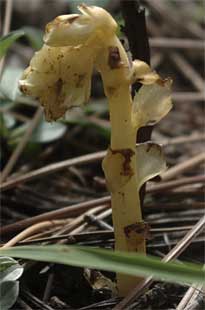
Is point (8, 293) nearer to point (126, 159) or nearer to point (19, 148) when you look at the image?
point (126, 159)

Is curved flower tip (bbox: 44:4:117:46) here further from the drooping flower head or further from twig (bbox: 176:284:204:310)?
twig (bbox: 176:284:204:310)

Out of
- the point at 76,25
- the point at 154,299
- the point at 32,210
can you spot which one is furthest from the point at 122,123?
the point at 32,210

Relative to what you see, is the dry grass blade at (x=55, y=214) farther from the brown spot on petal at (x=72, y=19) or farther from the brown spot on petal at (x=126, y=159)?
the brown spot on petal at (x=72, y=19)

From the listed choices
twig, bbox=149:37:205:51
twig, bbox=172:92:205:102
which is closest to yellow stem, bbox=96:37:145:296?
twig, bbox=172:92:205:102

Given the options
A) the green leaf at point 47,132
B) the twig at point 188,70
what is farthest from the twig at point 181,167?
the twig at point 188,70

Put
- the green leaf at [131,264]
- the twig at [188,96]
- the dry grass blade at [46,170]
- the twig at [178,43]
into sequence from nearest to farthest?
1. the green leaf at [131,264]
2. the dry grass blade at [46,170]
3. the twig at [188,96]
4. the twig at [178,43]

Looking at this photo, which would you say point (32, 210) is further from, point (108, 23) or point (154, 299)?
point (108, 23)
